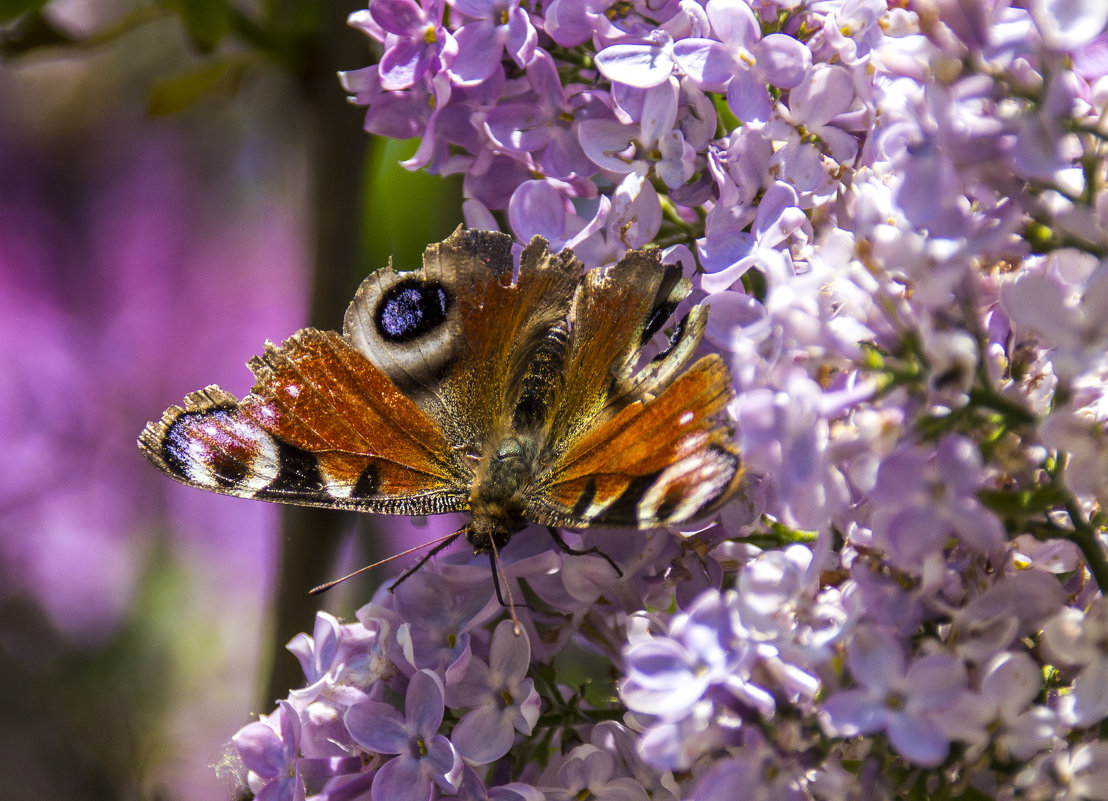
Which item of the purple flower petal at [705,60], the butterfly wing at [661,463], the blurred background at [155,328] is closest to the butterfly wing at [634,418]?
the butterfly wing at [661,463]

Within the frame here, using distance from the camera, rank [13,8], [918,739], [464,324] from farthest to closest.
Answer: [13,8] → [464,324] → [918,739]

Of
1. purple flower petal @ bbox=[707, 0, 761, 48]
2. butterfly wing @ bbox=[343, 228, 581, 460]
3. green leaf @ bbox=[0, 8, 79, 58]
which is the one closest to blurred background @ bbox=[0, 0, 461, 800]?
green leaf @ bbox=[0, 8, 79, 58]

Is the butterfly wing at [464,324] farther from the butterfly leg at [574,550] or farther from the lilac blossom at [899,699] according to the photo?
the lilac blossom at [899,699]

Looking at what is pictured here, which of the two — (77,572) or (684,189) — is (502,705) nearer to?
(684,189)

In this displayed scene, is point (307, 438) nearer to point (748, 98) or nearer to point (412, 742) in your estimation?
point (412, 742)

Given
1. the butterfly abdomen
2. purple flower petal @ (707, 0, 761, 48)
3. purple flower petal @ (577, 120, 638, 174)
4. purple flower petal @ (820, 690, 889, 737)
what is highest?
purple flower petal @ (707, 0, 761, 48)

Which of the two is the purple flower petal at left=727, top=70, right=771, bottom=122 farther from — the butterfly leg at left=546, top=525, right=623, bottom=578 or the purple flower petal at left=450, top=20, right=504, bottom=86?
the butterfly leg at left=546, top=525, right=623, bottom=578

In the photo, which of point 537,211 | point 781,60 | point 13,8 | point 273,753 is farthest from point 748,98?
point 13,8
